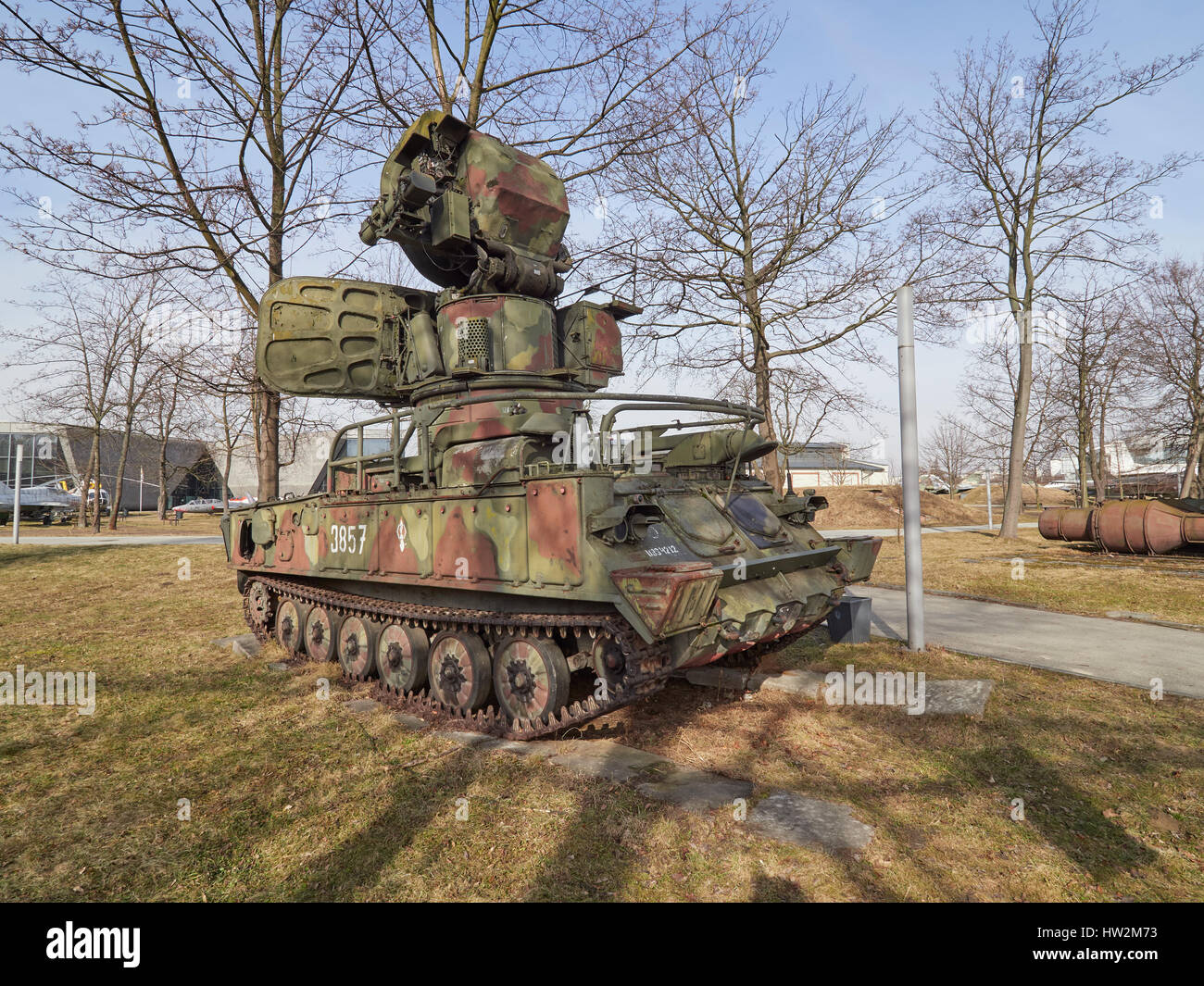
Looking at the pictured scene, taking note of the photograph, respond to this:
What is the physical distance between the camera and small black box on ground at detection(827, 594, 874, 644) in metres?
8.91

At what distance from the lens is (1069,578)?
45.4 ft

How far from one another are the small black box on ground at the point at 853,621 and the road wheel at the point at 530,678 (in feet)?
15.2

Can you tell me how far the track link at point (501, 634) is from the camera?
4906 mm

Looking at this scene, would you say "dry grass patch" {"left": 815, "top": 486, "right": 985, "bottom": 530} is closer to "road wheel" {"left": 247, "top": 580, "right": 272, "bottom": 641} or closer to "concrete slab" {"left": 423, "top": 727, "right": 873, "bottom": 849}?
"road wheel" {"left": 247, "top": 580, "right": 272, "bottom": 641}

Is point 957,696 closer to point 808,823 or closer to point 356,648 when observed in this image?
point 808,823

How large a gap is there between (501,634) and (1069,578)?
12.5 meters

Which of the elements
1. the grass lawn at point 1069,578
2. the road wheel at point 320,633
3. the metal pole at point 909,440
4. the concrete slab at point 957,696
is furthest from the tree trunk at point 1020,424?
the road wheel at point 320,633

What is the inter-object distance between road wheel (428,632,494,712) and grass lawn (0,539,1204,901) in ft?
1.74

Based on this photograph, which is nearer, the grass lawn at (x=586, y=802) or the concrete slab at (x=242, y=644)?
the grass lawn at (x=586, y=802)

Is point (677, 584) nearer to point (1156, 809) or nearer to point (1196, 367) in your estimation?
point (1156, 809)

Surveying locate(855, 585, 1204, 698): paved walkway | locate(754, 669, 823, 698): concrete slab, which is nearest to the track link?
locate(754, 669, 823, 698): concrete slab

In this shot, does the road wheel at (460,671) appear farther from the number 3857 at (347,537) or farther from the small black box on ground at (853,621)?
the small black box on ground at (853,621)
